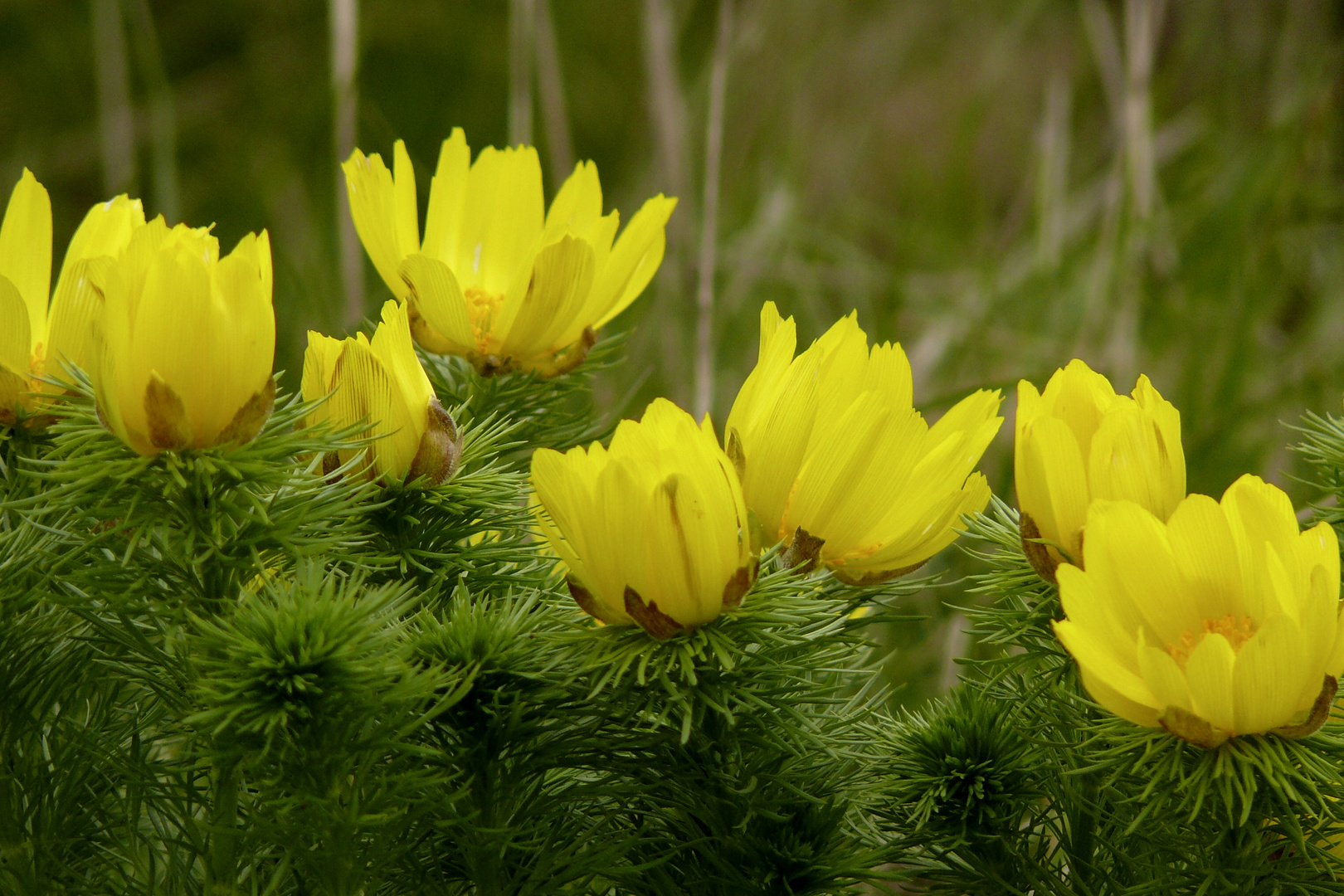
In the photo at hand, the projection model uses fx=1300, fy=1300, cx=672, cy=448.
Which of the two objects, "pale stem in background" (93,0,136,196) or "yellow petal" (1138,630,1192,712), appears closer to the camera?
"yellow petal" (1138,630,1192,712)

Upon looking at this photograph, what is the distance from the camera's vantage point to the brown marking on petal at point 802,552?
491 mm

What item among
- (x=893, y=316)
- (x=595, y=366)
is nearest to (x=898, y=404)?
(x=595, y=366)

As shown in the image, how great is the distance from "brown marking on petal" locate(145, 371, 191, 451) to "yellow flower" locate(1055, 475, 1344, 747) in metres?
0.28

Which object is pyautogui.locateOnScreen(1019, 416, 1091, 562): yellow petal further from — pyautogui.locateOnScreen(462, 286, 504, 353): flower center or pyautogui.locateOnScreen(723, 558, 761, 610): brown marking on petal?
pyautogui.locateOnScreen(462, 286, 504, 353): flower center

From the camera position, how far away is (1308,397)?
146cm

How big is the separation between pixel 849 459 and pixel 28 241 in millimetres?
363

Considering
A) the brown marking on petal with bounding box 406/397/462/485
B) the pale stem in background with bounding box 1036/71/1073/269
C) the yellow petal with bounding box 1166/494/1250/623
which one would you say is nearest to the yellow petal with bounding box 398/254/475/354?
the brown marking on petal with bounding box 406/397/462/485

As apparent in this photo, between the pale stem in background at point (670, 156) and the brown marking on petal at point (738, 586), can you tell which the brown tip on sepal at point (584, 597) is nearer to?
the brown marking on petal at point (738, 586)

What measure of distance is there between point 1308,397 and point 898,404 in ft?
3.75

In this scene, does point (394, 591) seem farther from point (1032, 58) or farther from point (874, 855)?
point (1032, 58)

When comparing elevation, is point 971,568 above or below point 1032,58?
below

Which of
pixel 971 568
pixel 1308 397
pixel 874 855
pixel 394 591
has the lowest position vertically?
pixel 971 568

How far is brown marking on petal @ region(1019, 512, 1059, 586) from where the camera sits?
0.47 meters

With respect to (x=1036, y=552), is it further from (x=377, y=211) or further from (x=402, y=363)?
(x=377, y=211)
